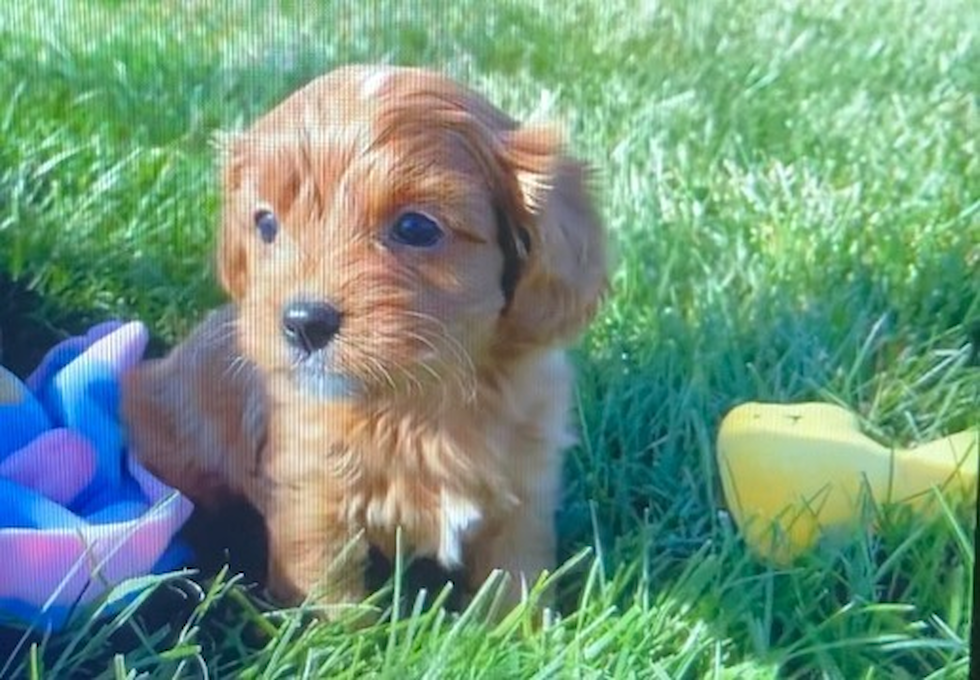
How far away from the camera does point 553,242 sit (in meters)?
1.03

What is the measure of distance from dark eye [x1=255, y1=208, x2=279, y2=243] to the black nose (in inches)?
1.7

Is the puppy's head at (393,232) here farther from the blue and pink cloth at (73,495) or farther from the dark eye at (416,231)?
the blue and pink cloth at (73,495)

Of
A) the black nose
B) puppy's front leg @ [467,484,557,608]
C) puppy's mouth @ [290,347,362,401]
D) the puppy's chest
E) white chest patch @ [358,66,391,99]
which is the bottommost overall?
puppy's front leg @ [467,484,557,608]

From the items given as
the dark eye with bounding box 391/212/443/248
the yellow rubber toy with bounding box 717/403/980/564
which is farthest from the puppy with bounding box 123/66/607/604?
the yellow rubber toy with bounding box 717/403/980/564

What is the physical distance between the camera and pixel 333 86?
1.01m

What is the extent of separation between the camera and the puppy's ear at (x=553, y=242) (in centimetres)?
103

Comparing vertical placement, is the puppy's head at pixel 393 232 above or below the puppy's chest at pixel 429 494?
above

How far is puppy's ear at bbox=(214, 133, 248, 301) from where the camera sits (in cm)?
102

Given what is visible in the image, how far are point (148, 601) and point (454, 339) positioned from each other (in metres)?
0.26

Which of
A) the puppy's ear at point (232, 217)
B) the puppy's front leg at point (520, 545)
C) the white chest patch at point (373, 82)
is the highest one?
the white chest patch at point (373, 82)

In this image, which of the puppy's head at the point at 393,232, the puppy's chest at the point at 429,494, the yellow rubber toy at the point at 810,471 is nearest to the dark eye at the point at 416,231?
the puppy's head at the point at 393,232

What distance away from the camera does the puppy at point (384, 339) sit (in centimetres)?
99

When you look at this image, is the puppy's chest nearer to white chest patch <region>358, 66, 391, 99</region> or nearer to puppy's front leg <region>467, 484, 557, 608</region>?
puppy's front leg <region>467, 484, 557, 608</region>

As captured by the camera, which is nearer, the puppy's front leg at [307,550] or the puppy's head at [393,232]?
the puppy's head at [393,232]
